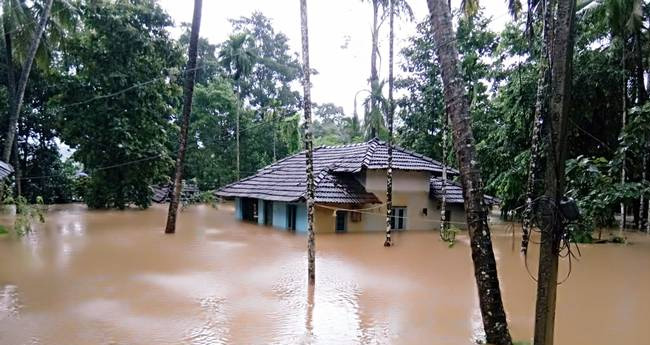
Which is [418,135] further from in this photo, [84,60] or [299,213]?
[84,60]

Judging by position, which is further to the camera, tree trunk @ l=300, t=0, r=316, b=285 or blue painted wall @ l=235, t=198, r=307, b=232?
blue painted wall @ l=235, t=198, r=307, b=232

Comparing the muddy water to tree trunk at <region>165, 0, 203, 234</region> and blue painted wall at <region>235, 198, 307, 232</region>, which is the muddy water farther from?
blue painted wall at <region>235, 198, 307, 232</region>

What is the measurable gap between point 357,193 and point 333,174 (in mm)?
1355

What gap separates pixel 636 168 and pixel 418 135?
32.8ft

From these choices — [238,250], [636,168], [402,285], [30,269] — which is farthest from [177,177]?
[636,168]

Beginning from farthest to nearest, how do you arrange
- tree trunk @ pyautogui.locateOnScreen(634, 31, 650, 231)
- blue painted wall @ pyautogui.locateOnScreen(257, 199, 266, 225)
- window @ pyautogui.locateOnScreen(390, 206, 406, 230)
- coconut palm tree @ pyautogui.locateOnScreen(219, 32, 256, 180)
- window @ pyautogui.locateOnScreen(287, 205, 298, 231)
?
1. coconut palm tree @ pyautogui.locateOnScreen(219, 32, 256, 180)
2. blue painted wall @ pyautogui.locateOnScreen(257, 199, 266, 225)
3. window @ pyautogui.locateOnScreen(390, 206, 406, 230)
4. window @ pyautogui.locateOnScreen(287, 205, 298, 231)
5. tree trunk @ pyautogui.locateOnScreen(634, 31, 650, 231)

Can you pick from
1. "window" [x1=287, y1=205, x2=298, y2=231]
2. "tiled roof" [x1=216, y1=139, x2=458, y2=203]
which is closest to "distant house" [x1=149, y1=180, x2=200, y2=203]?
"tiled roof" [x1=216, y1=139, x2=458, y2=203]

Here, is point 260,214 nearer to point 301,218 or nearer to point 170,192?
point 301,218

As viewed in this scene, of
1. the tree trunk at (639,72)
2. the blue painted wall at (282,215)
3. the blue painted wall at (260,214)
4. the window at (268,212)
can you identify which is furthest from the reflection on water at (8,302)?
the tree trunk at (639,72)

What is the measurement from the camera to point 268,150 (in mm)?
31328

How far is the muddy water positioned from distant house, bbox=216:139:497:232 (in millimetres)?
2053

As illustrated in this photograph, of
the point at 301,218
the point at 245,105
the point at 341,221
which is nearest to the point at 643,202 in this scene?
the point at 341,221

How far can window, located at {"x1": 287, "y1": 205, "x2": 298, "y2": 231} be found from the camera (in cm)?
1731

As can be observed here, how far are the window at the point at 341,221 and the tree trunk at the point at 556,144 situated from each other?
12739 millimetres
